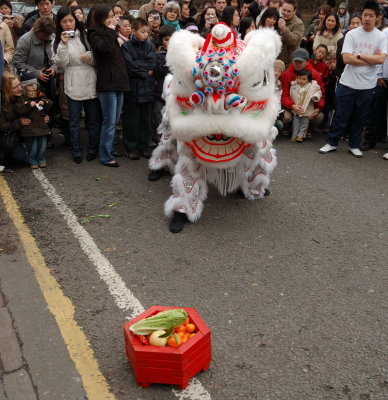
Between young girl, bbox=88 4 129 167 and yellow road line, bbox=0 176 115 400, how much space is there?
190 cm

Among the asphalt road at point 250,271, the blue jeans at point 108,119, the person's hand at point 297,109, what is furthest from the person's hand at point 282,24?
the blue jeans at point 108,119

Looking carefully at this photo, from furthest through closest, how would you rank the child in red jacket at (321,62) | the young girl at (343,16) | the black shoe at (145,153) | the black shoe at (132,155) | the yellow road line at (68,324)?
the young girl at (343,16) < the child in red jacket at (321,62) < the black shoe at (145,153) < the black shoe at (132,155) < the yellow road line at (68,324)

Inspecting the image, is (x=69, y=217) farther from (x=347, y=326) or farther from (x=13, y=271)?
(x=347, y=326)

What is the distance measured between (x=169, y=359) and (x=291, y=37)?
6919 millimetres

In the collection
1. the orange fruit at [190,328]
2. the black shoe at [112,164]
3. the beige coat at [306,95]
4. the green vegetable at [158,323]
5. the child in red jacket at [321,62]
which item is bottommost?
the black shoe at [112,164]

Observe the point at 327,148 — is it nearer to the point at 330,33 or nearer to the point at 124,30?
the point at 330,33

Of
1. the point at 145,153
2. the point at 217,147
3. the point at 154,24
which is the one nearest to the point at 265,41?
the point at 217,147

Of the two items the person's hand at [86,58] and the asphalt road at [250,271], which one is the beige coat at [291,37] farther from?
the person's hand at [86,58]

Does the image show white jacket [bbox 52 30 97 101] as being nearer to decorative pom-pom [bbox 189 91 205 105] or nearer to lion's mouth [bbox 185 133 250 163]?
lion's mouth [bbox 185 133 250 163]

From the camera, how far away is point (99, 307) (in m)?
3.62

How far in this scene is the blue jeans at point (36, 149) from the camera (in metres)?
6.27

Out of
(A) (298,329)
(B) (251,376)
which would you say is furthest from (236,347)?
(A) (298,329)

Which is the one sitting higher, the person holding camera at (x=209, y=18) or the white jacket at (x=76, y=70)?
the person holding camera at (x=209, y=18)

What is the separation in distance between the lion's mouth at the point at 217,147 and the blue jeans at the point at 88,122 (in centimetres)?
244
